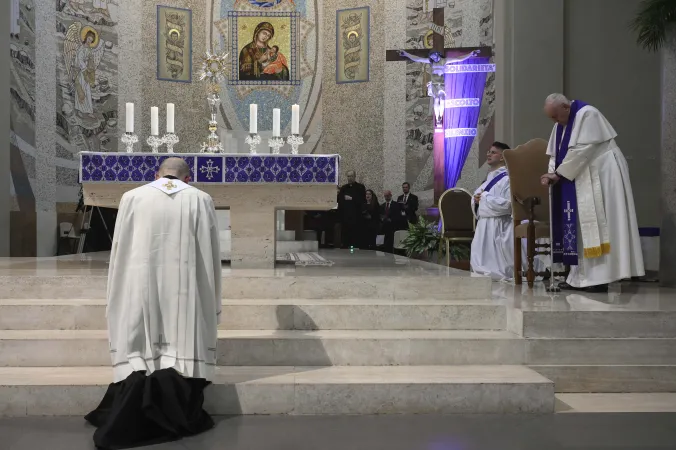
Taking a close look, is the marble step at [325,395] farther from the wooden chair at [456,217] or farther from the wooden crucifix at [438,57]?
the wooden crucifix at [438,57]

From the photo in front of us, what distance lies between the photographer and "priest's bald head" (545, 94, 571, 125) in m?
6.45

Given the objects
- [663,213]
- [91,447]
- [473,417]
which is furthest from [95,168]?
[663,213]

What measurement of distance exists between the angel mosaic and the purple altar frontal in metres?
7.95

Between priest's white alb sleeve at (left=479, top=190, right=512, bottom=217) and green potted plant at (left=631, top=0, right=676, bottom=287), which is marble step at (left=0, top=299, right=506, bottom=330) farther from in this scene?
green potted plant at (left=631, top=0, right=676, bottom=287)

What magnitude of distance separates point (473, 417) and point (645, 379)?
143 centimetres

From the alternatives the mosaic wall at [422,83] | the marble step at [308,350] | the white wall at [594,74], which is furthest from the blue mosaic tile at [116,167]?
the mosaic wall at [422,83]

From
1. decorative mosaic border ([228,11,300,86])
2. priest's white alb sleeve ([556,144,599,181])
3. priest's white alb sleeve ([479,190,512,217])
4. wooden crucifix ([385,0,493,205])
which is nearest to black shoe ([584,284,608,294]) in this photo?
priest's white alb sleeve ([556,144,599,181])

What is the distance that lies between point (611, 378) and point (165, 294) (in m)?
2.86

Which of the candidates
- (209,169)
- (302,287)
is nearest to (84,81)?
(209,169)

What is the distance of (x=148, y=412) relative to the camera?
3.68 metres

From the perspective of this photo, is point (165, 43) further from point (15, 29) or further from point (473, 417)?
point (473, 417)

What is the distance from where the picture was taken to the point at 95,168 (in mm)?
6723

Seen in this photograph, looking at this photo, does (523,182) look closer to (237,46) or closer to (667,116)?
(667,116)

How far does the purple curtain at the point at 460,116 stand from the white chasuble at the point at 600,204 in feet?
24.6
